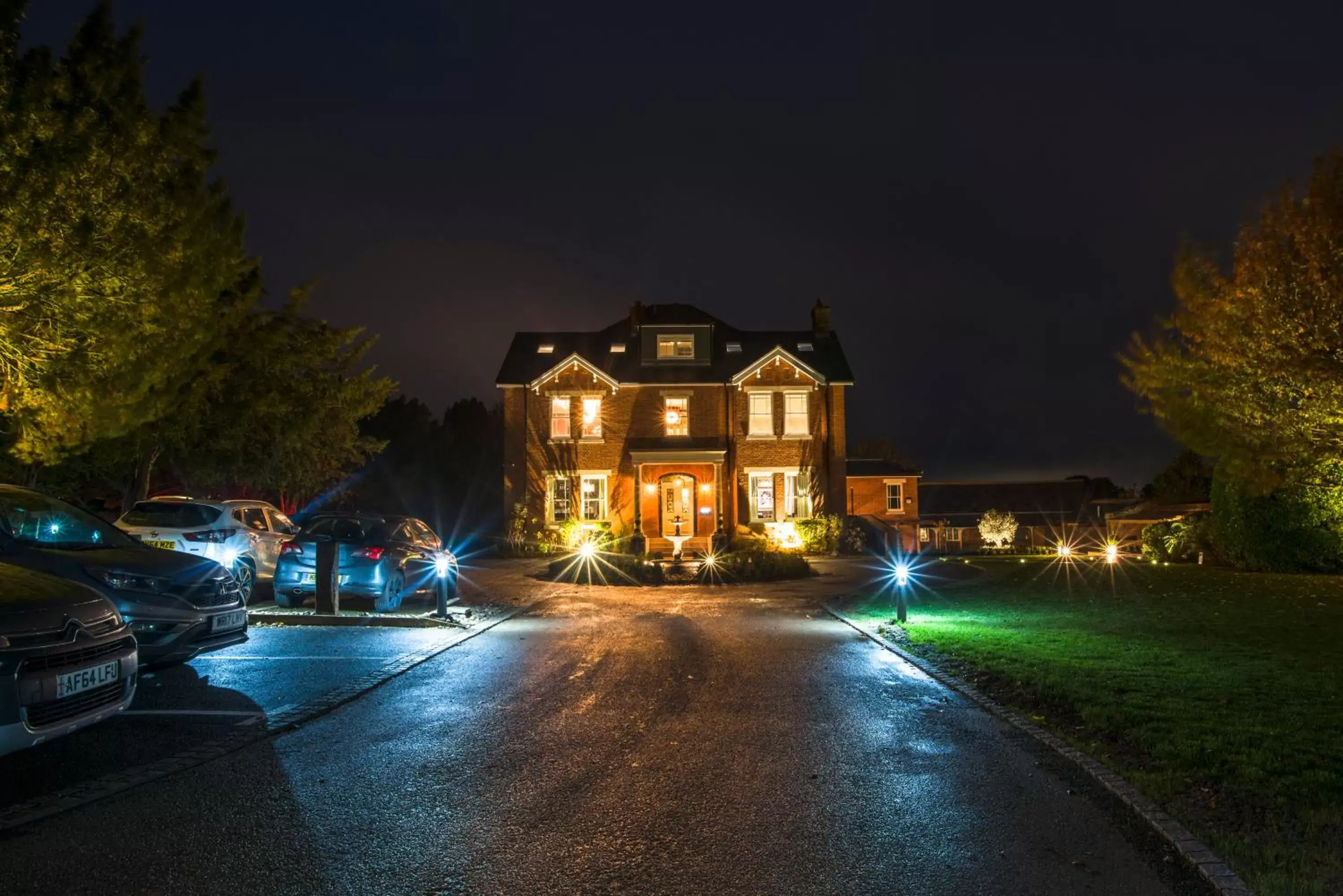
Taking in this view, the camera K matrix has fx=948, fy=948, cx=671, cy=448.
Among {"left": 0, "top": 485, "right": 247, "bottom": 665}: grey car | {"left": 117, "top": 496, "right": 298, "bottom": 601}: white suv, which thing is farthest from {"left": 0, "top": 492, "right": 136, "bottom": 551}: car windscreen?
{"left": 117, "top": 496, "right": 298, "bottom": 601}: white suv

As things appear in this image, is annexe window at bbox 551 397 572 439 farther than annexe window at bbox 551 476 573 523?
Yes

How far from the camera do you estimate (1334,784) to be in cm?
542

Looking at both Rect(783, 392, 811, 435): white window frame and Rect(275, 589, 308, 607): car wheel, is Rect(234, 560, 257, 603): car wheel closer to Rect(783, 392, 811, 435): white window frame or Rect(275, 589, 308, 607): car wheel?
Rect(275, 589, 308, 607): car wheel

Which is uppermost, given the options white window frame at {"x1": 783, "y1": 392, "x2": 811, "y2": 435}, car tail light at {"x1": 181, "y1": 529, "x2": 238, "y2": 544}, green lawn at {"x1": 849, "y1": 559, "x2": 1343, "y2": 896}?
white window frame at {"x1": 783, "y1": 392, "x2": 811, "y2": 435}

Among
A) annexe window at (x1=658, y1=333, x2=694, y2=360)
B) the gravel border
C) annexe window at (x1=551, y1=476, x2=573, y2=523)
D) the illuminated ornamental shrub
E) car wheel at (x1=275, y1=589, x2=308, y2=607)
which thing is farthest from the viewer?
the illuminated ornamental shrub

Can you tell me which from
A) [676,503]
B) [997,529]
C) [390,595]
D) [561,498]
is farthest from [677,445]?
[997,529]

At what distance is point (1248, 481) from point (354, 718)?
17.4 meters

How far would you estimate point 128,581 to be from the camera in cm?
841

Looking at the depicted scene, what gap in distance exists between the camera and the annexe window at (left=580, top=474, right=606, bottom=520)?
111ft

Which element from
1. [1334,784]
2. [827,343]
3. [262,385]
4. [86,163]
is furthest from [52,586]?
[827,343]

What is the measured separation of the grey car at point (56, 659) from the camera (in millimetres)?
5352

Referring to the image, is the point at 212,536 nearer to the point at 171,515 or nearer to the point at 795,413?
the point at 171,515

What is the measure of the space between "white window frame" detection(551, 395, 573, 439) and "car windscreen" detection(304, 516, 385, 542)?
1866cm

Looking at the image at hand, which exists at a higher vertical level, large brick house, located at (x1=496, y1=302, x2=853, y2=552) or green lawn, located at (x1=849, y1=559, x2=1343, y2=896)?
large brick house, located at (x1=496, y1=302, x2=853, y2=552)
